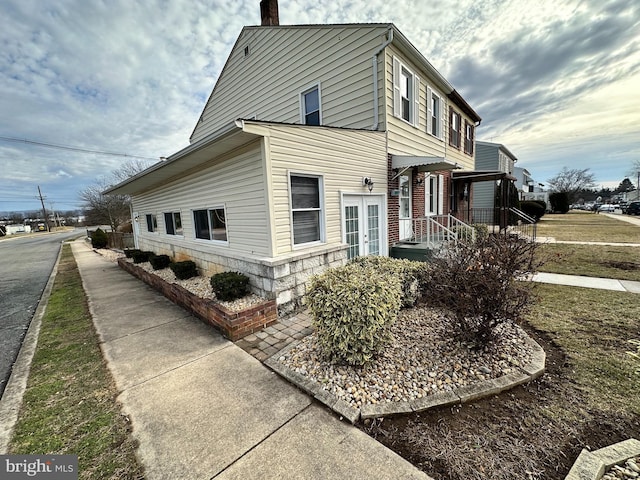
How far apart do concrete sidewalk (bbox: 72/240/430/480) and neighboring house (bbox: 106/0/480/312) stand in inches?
68.4

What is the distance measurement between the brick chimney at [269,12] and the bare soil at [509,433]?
40.9 feet

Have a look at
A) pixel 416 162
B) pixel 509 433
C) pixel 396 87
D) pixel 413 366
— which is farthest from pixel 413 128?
pixel 509 433

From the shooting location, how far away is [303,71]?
8.59 meters

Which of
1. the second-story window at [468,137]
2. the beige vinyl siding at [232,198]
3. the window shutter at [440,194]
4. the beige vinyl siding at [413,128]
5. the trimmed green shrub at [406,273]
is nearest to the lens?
the trimmed green shrub at [406,273]

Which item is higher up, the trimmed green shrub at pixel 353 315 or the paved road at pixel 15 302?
the trimmed green shrub at pixel 353 315

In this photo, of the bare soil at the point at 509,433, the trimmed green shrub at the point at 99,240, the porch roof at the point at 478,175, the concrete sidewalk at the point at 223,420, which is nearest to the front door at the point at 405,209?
the porch roof at the point at 478,175

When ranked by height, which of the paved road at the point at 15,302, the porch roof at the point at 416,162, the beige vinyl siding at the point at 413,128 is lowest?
the paved road at the point at 15,302

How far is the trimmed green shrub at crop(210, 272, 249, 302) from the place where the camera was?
191 inches

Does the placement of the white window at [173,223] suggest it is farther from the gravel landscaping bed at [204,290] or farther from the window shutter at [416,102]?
the window shutter at [416,102]

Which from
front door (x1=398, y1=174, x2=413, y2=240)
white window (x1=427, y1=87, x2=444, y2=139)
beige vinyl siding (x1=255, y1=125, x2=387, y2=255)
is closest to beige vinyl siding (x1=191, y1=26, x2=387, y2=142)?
beige vinyl siding (x1=255, y1=125, x2=387, y2=255)

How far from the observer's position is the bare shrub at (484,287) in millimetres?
2955

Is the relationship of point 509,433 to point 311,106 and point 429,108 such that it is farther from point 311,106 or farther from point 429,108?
point 429,108

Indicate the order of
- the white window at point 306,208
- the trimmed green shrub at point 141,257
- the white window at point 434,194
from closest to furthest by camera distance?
the white window at point 306,208 → the trimmed green shrub at point 141,257 → the white window at point 434,194

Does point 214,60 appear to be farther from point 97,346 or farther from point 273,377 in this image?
point 273,377
